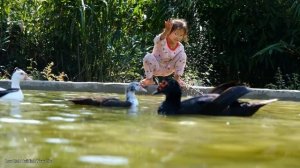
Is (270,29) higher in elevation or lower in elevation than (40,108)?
higher

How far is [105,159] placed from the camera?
2225mm

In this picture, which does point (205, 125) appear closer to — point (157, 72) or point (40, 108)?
point (40, 108)

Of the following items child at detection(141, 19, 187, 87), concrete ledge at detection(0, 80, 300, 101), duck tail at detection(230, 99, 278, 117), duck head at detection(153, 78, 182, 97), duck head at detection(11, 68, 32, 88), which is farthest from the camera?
concrete ledge at detection(0, 80, 300, 101)

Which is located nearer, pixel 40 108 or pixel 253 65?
pixel 40 108

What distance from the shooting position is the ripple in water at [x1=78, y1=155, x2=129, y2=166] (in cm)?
216

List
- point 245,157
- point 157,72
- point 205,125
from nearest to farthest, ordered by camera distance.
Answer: point 245,157 → point 205,125 → point 157,72

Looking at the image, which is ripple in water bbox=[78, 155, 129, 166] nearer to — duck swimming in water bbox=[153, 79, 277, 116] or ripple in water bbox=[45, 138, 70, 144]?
ripple in water bbox=[45, 138, 70, 144]

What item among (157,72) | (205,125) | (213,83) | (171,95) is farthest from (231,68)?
(205,125)

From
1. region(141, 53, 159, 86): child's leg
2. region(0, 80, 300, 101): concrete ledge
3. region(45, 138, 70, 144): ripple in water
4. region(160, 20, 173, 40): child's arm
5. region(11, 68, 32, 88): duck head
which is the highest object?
region(160, 20, 173, 40): child's arm

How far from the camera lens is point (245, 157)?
2.35 metres

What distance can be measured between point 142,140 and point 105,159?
57cm

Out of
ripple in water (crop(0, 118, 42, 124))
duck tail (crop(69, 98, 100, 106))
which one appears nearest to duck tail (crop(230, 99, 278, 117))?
duck tail (crop(69, 98, 100, 106))

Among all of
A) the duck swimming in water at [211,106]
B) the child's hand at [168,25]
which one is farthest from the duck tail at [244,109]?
the child's hand at [168,25]

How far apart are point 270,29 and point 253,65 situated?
0.72m
